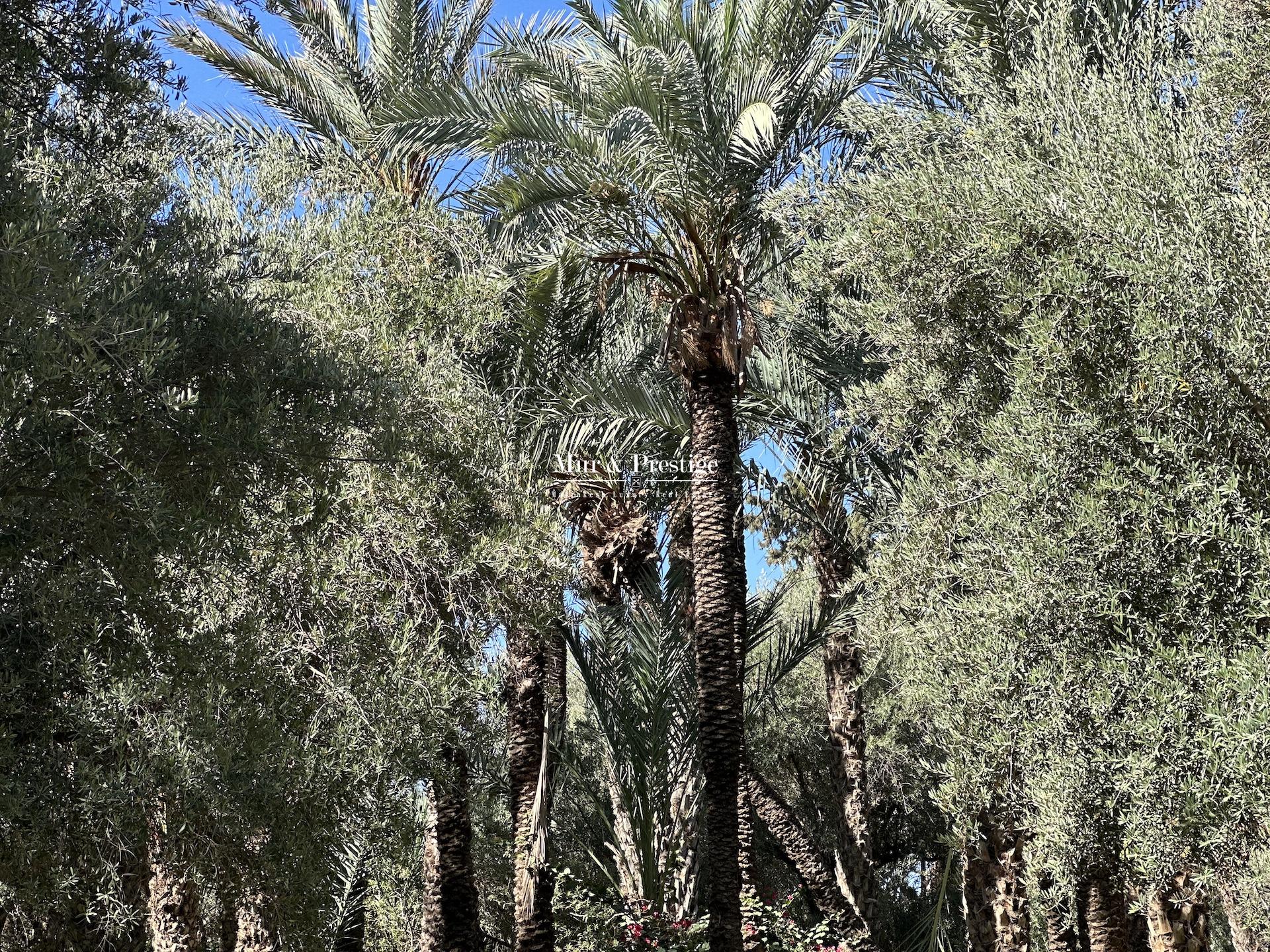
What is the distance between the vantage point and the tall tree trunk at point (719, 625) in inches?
432

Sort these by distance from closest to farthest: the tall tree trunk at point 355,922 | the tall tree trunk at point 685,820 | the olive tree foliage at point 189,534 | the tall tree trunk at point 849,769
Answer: the olive tree foliage at point 189,534 → the tall tree trunk at point 355,922 → the tall tree trunk at point 685,820 → the tall tree trunk at point 849,769

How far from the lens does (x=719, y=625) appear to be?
1159 centimetres

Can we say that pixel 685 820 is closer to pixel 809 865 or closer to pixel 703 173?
pixel 809 865

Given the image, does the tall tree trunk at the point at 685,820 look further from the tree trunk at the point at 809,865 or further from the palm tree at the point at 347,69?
the palm tree at the point at 347,69

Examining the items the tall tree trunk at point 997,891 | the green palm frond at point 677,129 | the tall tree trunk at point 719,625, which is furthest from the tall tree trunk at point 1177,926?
the green palm frond at point 677,129

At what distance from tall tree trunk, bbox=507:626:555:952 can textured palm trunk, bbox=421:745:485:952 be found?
0.50 metres

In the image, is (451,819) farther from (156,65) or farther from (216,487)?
(156,65)

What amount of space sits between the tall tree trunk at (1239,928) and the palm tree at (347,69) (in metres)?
10.9

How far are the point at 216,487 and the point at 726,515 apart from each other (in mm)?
6059

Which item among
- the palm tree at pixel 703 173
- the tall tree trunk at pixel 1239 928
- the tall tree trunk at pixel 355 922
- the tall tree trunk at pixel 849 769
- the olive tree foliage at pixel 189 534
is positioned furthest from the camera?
the tall tree trunk at pixel 849 769

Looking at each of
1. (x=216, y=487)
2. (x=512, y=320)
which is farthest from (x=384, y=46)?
(x=216, y=487)

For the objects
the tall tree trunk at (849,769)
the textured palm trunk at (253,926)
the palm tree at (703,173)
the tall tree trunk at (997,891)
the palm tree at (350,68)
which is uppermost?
the palm tree at (350,68)

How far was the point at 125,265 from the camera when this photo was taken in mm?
6691

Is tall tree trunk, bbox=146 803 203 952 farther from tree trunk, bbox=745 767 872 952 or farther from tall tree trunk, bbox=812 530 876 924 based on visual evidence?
tall tree trunk, bbox=812 530 876 924
